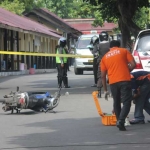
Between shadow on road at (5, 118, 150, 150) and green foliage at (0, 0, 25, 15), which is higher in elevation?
green foliage at (0, 0, 25, 15)

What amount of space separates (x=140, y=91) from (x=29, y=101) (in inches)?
107

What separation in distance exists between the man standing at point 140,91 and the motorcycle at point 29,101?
241 centimetres

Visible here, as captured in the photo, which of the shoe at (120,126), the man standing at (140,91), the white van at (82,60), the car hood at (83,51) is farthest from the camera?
the white van at (82,60)

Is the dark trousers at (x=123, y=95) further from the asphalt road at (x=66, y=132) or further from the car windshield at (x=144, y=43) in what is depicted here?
the car windshield at (x=144, y=43)

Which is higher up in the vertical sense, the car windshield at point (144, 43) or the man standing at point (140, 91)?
the car windshield at point (144, 43)

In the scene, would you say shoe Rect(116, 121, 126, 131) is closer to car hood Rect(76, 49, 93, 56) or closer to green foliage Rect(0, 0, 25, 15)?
car hood Rect(76, 49, 93, 56)

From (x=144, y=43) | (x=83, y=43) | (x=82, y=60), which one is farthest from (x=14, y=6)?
(x=144, y=43)

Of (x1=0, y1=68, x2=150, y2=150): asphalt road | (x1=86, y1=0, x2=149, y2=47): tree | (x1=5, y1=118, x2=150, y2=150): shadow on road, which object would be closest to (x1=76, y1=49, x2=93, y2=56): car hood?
(x1=86, y1=0, x2=149, y2=47): tree

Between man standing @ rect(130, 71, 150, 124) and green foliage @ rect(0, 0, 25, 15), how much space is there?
54664 millimetres

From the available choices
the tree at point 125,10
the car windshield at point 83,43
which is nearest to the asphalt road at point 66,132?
the tree at point 125,10

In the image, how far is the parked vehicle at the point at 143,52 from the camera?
1508 centimetres

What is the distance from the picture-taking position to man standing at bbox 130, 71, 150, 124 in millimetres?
12656

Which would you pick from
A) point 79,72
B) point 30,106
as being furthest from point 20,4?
point 30,106

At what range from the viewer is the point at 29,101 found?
14.3 metres
